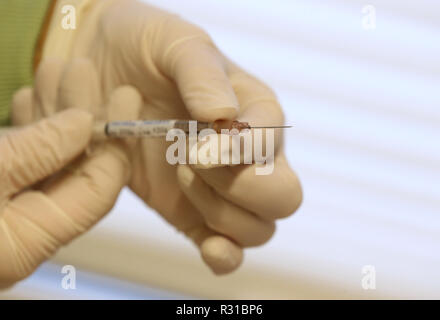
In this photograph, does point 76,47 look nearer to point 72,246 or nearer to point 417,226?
point 72,246

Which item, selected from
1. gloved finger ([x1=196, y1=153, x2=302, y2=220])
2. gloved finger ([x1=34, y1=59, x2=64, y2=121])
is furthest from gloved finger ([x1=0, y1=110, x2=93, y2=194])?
gloved finger ([x1=196, y1=153, x2=302, y2=220])

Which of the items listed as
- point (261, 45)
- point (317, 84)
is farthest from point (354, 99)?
point (261, 45)

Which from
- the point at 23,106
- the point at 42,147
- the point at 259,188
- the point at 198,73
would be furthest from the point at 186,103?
the point at 23,106

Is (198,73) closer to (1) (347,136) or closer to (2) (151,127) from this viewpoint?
(2) (151,127)

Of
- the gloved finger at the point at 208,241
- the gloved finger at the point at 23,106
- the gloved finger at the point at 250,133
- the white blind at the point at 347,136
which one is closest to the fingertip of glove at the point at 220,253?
the gloved finger at the point at 208,241

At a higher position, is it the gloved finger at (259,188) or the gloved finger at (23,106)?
the gloved finger at (23,106)

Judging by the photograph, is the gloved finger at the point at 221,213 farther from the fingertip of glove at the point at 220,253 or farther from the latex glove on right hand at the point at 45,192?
the latex glove on right hand at the point at 45,192
